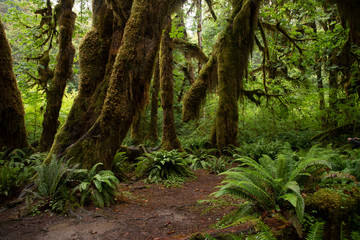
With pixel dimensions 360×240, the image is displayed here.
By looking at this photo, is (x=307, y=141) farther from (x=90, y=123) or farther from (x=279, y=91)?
(x=90, y=123)

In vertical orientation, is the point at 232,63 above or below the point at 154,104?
above

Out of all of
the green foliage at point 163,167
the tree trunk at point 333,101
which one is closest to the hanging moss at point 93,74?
the green foliage at point 163,167

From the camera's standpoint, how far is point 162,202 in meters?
4.92

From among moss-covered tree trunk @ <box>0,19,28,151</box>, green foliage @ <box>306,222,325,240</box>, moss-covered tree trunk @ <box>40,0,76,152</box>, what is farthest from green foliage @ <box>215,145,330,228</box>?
moss-covered tree trunk @ <box>40,0,76,152</box>

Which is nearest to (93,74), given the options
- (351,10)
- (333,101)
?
(351,10)

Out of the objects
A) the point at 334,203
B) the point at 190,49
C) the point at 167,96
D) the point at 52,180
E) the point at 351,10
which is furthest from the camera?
the point at 190,49

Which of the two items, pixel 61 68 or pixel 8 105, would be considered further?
pixel 61 68

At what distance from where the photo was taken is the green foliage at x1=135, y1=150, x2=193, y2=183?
22.8 feet

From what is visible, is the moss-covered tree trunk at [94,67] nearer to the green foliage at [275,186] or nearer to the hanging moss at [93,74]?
the hanging moss at [93,74]

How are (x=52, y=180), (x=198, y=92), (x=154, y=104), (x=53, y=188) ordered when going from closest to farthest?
(x=53, y=188) < (x=52, y=180) < (x=198, y=92) < (x=154, y=104)

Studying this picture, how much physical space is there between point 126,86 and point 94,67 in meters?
1.66

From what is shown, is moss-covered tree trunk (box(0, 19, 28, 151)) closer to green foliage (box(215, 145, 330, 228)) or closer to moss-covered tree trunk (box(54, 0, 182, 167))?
moss-covered tree trunk (box(54, 0, 182, 167))

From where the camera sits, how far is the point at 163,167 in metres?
7.11

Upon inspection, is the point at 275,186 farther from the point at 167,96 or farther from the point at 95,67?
the point at 167,96
